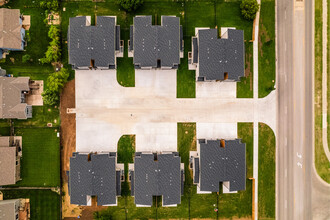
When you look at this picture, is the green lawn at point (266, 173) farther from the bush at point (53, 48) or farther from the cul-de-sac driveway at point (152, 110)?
the bush at point (53, 48)

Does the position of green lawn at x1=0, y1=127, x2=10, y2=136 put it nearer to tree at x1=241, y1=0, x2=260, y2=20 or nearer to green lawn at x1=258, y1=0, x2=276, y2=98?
green lawn at x1=258, y1=0, x2=276, y2=98

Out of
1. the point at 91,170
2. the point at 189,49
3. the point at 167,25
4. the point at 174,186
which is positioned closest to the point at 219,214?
the point at 174,186

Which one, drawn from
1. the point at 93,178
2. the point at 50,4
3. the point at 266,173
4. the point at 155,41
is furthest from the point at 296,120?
the point at 50,4

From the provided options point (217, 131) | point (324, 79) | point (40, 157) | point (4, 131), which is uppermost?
point (324, 79)

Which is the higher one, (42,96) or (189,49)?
(189,49)

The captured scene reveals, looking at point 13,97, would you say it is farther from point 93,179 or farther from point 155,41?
point 155,41

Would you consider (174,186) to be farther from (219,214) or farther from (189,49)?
(189,49)

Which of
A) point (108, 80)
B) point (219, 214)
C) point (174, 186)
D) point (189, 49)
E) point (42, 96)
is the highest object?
point (189, 49)
